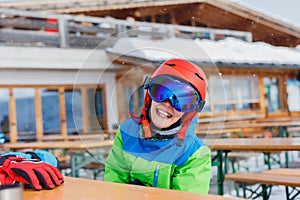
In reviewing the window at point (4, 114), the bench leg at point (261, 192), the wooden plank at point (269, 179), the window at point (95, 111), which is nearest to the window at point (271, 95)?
the window at point (4, 114)

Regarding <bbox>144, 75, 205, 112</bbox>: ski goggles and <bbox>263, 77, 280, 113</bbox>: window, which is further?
<bbox>263, 77, 280, 113</bbox>: window

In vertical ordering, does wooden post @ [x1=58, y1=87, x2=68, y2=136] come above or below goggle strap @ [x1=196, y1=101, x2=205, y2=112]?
below

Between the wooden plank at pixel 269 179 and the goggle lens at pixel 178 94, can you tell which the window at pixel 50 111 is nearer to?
the wooden plank at pixel 269 179

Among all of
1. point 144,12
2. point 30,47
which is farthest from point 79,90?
point 144,12

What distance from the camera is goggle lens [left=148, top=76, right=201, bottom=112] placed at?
2.77 ft

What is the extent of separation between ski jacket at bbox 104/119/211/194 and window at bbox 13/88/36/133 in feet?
19.8

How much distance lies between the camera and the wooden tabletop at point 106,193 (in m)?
0.68

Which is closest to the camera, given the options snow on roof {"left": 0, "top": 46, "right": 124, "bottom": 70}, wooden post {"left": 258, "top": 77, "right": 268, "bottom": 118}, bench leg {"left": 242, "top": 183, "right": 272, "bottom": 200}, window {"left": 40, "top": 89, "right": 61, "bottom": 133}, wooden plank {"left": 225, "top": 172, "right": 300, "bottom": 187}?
wooden plank {"left": 225, "top": 172, "right": 300, "bottom": 187}

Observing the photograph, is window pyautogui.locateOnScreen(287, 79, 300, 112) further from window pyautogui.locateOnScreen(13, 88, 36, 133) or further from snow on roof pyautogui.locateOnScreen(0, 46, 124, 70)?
window pyautogui.locateOnScreen(13, 88, 36, 133)

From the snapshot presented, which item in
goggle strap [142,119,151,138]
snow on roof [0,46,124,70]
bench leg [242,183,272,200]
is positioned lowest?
bench leg [242,183,272,200]

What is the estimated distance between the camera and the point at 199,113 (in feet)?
2.93

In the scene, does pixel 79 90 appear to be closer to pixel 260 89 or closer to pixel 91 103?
pixel 91 103

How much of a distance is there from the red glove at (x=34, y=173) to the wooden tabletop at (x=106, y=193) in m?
0.01

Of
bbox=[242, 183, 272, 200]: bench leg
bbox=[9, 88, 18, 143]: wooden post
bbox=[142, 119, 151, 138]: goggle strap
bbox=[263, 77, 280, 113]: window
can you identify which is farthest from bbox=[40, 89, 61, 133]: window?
bbox=[142, 119, 151, 138]: goggle strap
